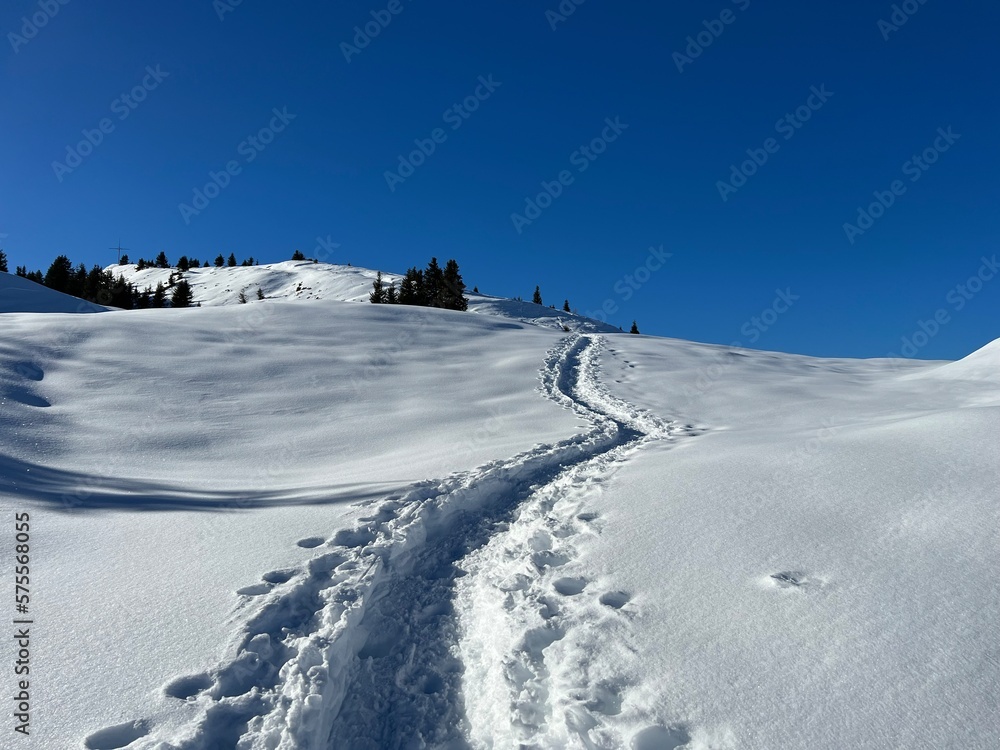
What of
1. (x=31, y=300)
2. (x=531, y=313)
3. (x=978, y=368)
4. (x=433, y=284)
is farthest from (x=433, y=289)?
(x=978, y=368)

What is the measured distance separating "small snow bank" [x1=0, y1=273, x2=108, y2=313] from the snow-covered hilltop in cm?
3008

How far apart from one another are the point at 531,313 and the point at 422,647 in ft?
199

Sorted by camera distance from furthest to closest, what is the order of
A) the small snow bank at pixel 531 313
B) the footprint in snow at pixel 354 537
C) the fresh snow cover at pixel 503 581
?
the small snow bank at pixel 531 313
the footprint in snow at pixel 354 537
the fresh snow cover at pixel 503 581

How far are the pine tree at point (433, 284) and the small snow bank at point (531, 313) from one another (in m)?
7.46

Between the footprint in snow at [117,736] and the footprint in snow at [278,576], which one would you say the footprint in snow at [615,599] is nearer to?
the footprint in snow at [278,576]

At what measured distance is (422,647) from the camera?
163 inches

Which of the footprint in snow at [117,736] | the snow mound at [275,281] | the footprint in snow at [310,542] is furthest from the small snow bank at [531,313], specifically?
the footprint in snow at [117,736]

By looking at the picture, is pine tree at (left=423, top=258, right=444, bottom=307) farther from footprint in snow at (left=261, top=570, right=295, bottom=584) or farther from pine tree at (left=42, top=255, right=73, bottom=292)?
footprint in snow at (left=261, top=570, right=295, bottom=584)

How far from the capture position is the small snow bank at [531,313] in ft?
195

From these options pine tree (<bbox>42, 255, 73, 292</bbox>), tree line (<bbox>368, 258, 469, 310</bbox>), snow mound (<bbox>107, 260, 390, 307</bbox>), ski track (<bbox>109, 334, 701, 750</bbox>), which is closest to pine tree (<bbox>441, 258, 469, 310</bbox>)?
tree line (<bbox>368, 258, 469, 310</bbox>)

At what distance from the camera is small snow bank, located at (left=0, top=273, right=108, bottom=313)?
26016 mm

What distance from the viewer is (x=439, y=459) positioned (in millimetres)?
9000

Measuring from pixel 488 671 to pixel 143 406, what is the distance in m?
10.6

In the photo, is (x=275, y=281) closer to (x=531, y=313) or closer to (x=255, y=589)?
(x=531, y=313)
